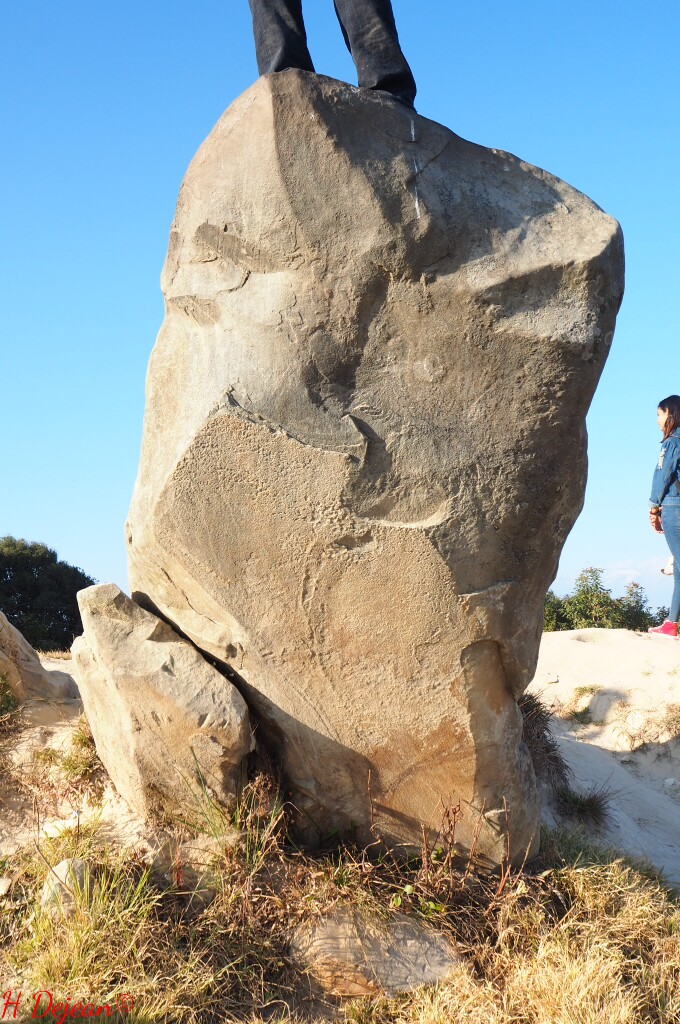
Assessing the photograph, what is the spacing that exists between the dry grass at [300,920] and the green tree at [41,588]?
8.66m

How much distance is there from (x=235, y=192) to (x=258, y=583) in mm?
1532

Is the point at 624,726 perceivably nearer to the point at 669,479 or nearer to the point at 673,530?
the point at 673,530

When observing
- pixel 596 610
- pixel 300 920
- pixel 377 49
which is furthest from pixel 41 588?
pixel 377 49

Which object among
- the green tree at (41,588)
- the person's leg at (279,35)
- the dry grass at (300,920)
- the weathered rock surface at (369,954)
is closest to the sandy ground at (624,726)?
the dry grass at (300,920)

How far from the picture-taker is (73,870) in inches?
137

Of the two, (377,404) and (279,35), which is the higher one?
(279,35)

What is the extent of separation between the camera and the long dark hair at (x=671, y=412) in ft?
23.3

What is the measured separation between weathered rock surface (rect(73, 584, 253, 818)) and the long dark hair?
4.69 metres

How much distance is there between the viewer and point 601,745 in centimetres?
709

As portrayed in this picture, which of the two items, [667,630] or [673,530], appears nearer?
[673,530]

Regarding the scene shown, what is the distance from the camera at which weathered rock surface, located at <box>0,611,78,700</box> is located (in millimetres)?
4984

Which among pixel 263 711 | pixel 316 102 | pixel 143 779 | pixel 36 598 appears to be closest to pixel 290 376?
pixel 316 102

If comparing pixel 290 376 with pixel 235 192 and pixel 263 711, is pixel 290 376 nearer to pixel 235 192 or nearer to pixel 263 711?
pixel 235 192

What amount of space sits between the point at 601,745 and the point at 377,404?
180 inches
